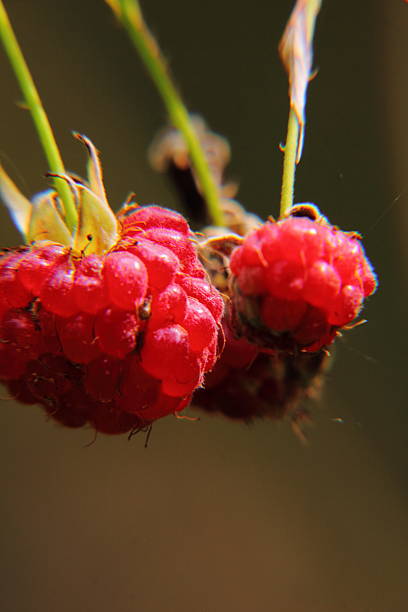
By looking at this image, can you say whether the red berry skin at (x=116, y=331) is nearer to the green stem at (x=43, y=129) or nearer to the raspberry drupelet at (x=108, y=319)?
the raspberry drupelet at (x=108, y=319)

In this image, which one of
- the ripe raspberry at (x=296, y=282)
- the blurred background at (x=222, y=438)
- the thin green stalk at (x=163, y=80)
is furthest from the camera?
the blurred background at (x=222, y=438)

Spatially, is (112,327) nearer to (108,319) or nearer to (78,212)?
(108,319)

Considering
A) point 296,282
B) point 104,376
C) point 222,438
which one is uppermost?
point 296,282

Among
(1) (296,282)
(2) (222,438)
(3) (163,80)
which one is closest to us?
(1) (296,282)

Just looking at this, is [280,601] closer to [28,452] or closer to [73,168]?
[28,452]

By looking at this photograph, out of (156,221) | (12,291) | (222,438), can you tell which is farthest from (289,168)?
(222,438)

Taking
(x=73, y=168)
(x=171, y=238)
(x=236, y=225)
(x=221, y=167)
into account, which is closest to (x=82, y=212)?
(x=171, y=238)

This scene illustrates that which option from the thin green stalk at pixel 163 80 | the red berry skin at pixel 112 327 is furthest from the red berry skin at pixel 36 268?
the thin green stalk at pixel 163 80

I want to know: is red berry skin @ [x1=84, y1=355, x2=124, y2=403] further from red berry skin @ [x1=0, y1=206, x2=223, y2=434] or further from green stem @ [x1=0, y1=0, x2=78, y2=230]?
green stem @ [x1=0, y1=0, x2=78, y2=230]
